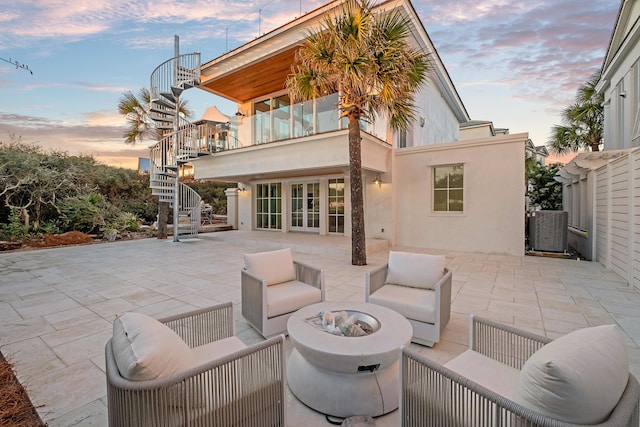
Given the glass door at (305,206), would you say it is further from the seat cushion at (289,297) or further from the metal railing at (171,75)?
the seat cushion at (289,297)

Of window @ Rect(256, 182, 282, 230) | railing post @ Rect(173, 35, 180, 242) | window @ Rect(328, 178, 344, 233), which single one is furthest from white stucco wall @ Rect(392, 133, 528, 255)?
railing post @ Rect(173, 35, 180, 242)

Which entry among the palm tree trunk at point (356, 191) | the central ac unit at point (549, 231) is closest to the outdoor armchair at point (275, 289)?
the palm tree trunk at point (356, 191)

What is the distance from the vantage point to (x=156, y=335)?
1530 millimetres

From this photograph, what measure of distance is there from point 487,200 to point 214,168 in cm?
929

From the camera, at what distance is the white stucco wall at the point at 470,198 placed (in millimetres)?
7996

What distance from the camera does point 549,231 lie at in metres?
8.26

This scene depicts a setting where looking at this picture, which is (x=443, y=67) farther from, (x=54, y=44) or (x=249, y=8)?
(x=54, y=44)

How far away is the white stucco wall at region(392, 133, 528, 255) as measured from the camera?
315 inches

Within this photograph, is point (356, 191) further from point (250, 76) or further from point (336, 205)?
point (250, 76)

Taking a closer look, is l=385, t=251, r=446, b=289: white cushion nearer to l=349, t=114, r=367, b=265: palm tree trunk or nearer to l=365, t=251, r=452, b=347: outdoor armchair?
l=365, t=251, r=452, b=347: outdoor armchair

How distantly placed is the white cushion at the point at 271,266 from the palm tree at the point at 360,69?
10.5 ft

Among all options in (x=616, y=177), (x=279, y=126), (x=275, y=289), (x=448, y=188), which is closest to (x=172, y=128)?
(x=279, y=126)

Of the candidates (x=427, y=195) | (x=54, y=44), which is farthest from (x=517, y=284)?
(x=54, y=44)

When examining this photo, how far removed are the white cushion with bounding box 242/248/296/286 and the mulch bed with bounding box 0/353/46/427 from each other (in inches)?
82.7
